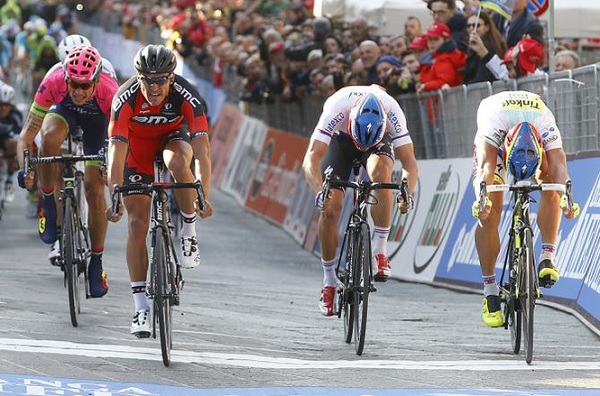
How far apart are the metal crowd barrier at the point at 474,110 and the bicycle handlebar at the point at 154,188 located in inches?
190

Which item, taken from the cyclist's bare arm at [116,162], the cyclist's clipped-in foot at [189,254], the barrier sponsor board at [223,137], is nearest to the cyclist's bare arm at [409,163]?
the cyclist's clipped-in foot at [189,254]

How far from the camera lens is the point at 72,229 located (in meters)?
14.0

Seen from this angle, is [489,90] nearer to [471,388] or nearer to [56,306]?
[56,306]

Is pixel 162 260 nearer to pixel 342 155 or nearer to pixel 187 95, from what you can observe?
pixel 187 95

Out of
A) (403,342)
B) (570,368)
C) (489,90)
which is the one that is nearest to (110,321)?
(403,342)

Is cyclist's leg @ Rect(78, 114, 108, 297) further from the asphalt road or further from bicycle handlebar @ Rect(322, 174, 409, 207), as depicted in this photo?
bicycle handlebar @ Rect(322, 174, 409, 207)

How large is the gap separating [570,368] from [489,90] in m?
6.04

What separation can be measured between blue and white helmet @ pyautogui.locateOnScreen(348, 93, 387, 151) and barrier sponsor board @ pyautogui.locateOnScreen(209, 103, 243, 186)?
1892 cm

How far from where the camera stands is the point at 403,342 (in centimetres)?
1335

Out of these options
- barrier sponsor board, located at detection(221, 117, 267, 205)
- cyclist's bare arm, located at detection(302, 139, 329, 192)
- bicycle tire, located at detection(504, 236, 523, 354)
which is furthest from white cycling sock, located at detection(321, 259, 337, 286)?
barrier sponsor board, located at detection(221, 117, 267, 205)

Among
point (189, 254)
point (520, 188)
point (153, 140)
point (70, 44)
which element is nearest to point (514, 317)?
point (520, 188)

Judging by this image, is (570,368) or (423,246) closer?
(570,368)

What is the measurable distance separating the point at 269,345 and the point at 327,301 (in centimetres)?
69

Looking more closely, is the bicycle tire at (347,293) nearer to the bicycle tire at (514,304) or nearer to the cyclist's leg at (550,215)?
the bicycle tire at (514,304)
